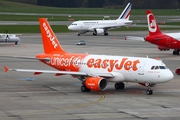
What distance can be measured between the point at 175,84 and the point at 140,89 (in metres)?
4.78

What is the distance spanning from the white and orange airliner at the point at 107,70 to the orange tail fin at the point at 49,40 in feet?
1.70

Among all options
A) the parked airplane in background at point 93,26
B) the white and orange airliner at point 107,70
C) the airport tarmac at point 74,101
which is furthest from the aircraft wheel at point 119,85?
the parked airplane in background at point 93,26

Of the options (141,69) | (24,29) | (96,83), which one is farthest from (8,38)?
(141,69)

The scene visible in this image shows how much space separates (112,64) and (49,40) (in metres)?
8.03

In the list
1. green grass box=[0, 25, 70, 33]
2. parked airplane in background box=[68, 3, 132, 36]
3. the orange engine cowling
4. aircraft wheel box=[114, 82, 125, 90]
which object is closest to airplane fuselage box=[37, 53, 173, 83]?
the orange engine cowling

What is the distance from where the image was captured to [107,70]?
41.9m

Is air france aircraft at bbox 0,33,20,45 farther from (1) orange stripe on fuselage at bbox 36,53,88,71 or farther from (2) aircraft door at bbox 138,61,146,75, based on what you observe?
(2) aircraft door at bbox 138,61,146,75

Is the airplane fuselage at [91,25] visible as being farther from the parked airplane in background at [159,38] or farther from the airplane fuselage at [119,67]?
the airplane fuselage at [119,67]

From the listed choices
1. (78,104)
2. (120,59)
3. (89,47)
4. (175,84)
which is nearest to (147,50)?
(89,47)

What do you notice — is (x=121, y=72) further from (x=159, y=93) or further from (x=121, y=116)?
(x=121, y=116)

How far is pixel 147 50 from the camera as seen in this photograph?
83.0m

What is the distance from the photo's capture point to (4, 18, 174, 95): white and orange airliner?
39406 millimetres

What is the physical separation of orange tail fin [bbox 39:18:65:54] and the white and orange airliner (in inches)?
20.4

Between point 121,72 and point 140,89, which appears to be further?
point 140,89
